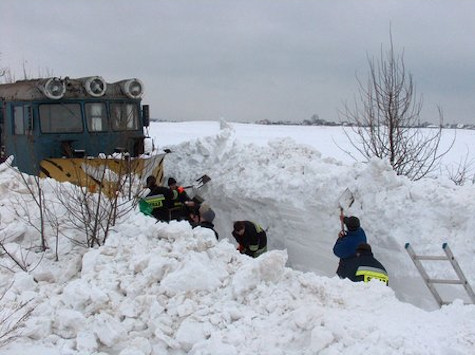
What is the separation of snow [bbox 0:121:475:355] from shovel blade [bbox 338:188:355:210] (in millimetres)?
97

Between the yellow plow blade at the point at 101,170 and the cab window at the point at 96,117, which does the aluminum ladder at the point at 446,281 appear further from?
the cab window at the point at 96,117

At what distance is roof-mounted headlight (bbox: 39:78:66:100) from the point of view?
30.5 ft

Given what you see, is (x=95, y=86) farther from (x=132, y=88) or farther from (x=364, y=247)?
(x=364, y=247)

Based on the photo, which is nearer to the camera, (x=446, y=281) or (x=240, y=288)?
(x=240, y=288)

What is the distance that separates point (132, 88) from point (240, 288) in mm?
6577

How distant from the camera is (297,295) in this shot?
4.75m

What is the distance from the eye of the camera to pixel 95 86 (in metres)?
9.81

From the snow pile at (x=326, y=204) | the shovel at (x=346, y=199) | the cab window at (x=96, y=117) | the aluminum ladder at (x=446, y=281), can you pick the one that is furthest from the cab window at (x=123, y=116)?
the aluminum ladder at (x=446, y=281)

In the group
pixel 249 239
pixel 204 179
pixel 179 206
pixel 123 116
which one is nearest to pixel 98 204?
pixel 249 239

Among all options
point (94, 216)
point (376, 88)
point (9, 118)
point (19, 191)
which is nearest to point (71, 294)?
point (94, 216)

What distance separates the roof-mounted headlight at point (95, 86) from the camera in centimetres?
972

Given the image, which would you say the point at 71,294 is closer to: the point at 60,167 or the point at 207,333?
the point at 207,333

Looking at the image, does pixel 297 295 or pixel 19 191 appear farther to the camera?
Result: pixel 19 191

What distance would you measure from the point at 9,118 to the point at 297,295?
7531mm
